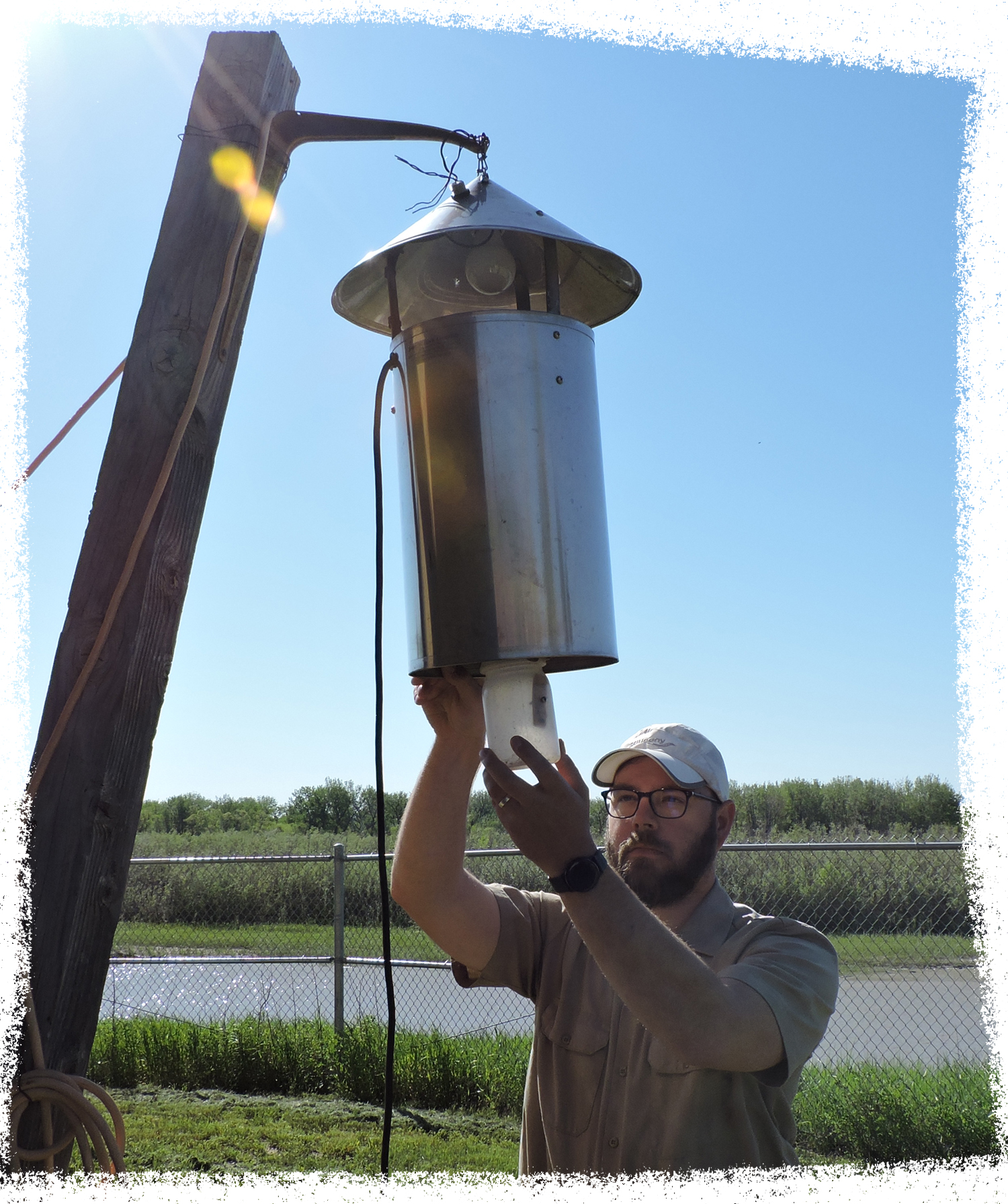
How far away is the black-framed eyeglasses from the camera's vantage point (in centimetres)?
243

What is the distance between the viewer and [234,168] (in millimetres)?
1617

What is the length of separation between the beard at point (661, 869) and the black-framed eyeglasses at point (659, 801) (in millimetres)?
64

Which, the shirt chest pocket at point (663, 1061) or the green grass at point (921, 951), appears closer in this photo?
the shirt chest pocket at point (663, 1061)

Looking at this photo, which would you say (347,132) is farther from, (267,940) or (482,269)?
(267,940)

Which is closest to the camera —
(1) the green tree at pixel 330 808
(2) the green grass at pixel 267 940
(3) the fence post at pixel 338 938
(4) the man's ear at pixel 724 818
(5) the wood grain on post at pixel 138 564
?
(5) the wood grain on post at pixel 138 564

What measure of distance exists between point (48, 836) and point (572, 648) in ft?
2.74

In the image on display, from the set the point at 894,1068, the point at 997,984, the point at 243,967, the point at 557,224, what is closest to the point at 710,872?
the point at 557,224

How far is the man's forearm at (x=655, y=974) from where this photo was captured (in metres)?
1.66

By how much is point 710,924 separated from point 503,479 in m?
1.26

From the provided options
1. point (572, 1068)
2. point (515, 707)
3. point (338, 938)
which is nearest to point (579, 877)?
point (515, 707)

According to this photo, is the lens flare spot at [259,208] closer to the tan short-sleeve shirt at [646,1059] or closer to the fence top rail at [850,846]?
the tan short-sleeve shirt at [646,1059]

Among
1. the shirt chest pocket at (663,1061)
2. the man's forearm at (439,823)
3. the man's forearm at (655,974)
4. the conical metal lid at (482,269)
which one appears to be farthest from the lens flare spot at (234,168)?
the shirt chest pocket at (663,1061)

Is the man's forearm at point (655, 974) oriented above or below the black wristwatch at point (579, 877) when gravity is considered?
below

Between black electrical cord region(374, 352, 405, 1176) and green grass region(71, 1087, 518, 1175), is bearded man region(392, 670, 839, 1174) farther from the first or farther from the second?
green grass region(71, 1087, 518, 1175)
